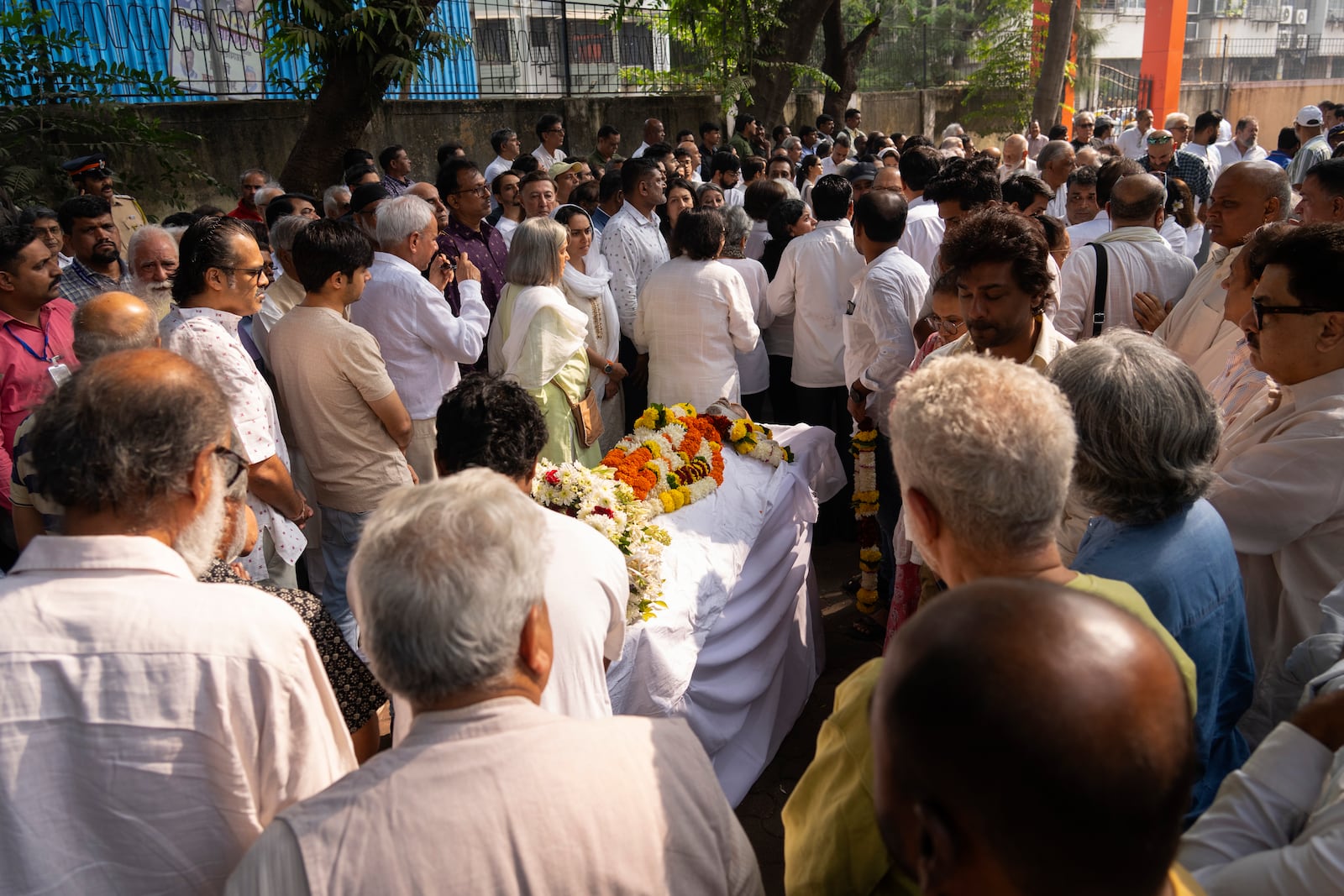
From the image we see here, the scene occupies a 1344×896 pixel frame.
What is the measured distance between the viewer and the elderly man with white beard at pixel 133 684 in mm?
1523

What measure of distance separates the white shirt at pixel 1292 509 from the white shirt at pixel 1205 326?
105 centimetres

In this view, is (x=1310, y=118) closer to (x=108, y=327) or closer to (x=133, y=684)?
(x=108, y=327)

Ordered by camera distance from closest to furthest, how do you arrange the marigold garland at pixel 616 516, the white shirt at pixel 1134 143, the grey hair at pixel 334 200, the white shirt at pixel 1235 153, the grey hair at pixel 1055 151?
1. the marigold garland at pixel 616 516
2. the grey hair at pixel 334 200
3. the grey hair at pixel 1055 151
4. the white shirt at pixel 1235 153
5. the white shirt at pixel 1134 143

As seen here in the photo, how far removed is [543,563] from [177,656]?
611 millimetres

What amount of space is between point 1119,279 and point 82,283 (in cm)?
529

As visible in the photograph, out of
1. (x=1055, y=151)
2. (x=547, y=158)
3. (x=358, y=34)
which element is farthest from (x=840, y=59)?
(x=358, y=34)

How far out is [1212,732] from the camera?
80.0 inches

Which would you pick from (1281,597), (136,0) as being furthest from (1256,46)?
(1281,597)

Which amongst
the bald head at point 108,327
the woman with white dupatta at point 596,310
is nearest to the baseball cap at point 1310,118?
the woman with white dupatta at point 596,310

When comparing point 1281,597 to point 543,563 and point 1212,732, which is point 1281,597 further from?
point 543,563

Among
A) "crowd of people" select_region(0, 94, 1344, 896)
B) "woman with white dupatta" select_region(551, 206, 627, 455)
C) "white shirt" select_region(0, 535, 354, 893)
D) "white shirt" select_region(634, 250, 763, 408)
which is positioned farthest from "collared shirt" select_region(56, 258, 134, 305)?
"white shirt" select_region(0, 535, 354, 893)

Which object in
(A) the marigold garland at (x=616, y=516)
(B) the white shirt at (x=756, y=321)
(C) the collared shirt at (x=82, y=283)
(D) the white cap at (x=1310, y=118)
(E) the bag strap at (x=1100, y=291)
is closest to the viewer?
(A) the marigold garland at (x=616, y=516)

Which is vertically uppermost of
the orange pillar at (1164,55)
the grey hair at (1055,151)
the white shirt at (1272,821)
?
the orange pillar at (1164,55)

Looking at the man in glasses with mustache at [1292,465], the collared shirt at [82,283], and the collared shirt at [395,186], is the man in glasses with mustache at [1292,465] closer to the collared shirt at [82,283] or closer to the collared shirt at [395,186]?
the collared shirt at [82,283]
